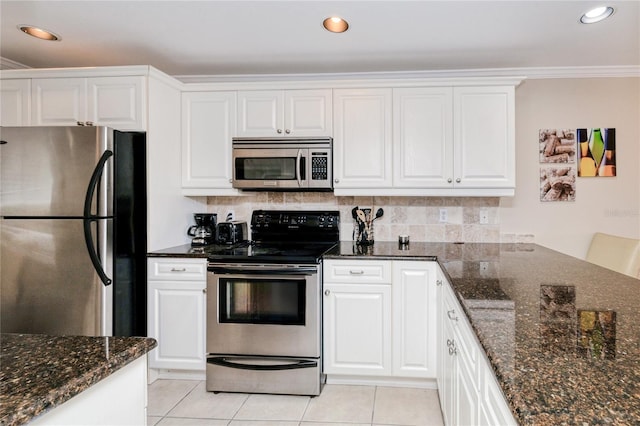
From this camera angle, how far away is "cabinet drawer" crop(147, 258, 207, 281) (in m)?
2.61

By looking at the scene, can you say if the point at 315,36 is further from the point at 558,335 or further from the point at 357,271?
the point at 558,335

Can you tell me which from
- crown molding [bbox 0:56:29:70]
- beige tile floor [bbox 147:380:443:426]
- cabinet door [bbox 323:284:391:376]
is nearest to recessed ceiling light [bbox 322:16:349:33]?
cabinet door [bbox 323:284:391:376]

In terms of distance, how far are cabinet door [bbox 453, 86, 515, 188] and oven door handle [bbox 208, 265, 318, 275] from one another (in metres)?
1.27

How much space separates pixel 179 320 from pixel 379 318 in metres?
1.34

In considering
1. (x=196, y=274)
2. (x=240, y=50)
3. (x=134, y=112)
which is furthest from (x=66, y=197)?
(x=240, y=50)

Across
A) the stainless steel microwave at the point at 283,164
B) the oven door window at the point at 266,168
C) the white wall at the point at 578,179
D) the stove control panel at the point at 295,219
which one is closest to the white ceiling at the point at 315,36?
the white wall at the point at 578,179

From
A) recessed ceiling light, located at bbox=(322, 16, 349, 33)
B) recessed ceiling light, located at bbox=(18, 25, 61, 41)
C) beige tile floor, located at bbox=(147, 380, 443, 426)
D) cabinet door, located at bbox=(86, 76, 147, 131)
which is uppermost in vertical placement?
recessed ceiling light, located at bbox=(18, 25, 61, 41)

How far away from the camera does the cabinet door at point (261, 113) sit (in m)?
2.95

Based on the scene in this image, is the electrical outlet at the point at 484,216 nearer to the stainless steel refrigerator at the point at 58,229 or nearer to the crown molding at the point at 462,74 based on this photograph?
the crown molding at the point at 462,74

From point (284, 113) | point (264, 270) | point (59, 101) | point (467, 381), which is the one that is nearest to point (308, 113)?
point (284, 113)

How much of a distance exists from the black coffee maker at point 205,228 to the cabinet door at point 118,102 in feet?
Result: 2.77

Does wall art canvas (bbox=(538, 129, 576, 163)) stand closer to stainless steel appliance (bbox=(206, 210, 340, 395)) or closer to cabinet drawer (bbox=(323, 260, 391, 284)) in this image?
cabinet drawer (bbox=(323, 260, 391, 284))

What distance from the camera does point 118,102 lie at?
262cm

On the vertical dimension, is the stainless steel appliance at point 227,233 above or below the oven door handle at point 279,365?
above
